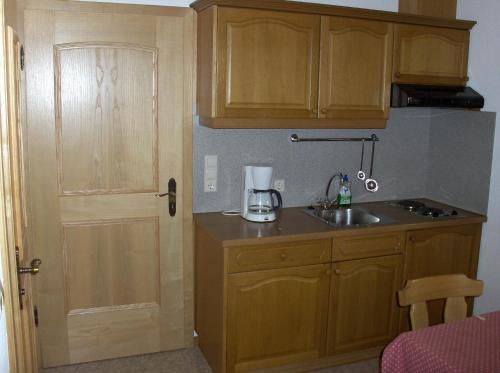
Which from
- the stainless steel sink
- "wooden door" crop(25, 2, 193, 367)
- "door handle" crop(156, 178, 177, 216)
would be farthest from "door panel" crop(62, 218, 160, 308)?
the stainless steel sink

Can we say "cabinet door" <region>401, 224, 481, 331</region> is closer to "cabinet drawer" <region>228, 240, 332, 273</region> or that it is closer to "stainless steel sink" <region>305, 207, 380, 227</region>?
"stainless steel sink" <region>305, 207, 380, 227</region>

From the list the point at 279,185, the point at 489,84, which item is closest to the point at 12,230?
the point at 279,185

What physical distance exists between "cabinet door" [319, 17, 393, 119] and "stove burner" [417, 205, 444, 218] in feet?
2.19

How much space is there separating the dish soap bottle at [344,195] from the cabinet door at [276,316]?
625mm

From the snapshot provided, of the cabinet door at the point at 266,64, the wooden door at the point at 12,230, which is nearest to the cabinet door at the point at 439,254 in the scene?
the cabinet door at the point at 266,64

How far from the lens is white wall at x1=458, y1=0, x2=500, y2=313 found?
3.04 meters

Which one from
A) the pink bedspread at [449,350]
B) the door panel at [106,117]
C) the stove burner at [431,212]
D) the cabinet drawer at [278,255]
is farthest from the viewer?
the stove burner at [431,212]

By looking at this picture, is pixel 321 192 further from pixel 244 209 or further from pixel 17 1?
pixel 17 1

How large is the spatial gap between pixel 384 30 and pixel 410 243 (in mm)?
1217

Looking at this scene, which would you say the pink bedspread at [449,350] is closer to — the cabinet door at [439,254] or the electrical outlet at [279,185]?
the cabinet door at [439,254]

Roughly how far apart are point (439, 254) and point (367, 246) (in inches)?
21.3

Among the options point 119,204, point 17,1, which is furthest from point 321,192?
point 17,1

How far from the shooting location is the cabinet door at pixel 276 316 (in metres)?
2.64

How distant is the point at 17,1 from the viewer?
99.5 inches
